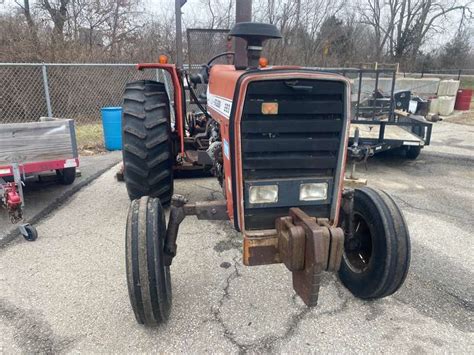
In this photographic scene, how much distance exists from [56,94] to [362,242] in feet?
29.1

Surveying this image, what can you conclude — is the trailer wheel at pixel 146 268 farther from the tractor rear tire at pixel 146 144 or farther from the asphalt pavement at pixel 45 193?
the asphalt pavement at pixel 45 193

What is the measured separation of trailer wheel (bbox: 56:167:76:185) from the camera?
4.93 metres

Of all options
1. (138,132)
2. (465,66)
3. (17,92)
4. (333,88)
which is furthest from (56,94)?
(465,66)

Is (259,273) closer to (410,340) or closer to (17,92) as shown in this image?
(410,340)

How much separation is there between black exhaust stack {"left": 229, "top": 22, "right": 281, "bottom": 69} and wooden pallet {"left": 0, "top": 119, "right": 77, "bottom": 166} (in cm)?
249

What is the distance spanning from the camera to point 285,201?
2250mm

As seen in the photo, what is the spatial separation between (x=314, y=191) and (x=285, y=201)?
0.19 metres

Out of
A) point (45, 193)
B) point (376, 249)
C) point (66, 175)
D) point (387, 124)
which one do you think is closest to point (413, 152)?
point (387, 124)

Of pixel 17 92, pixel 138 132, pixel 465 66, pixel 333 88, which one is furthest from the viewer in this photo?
pixel 465 66

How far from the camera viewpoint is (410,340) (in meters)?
2.27

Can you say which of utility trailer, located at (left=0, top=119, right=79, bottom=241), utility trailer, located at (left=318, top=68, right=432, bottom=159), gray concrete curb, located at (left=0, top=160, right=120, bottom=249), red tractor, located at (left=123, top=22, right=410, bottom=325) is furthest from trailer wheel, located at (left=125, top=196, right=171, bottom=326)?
utility trailer, located at (left=318, top=68, right=432, bottom=159)

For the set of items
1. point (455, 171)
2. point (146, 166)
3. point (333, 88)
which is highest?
point (333, 88)

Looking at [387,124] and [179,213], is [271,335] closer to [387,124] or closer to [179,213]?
[179,213]

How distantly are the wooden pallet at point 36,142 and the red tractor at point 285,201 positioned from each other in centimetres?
216
